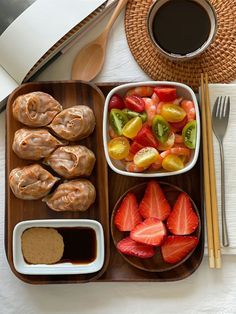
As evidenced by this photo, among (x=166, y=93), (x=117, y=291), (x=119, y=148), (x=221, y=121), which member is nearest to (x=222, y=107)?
(x=221, y=121)

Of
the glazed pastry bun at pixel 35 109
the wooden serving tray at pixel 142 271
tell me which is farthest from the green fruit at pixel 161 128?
the glazed pastry bun at pixel 35 109

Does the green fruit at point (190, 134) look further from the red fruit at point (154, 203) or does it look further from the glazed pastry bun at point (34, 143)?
the glazed pastry bun at point (34, 143)

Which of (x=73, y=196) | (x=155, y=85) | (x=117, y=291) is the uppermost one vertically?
(x=155, y=85)

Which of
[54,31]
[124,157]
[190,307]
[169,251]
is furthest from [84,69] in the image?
[190,307]

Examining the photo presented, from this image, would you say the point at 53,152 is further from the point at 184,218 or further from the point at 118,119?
the point at 184,218

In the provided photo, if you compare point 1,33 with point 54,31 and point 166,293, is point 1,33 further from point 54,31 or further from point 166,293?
point 166,293

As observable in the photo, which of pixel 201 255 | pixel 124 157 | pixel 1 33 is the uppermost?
pixel 1 33

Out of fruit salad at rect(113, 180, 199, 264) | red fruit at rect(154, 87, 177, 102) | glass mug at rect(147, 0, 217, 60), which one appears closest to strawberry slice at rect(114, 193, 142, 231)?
fruit salad at rect(113, 180, 199, 264)
